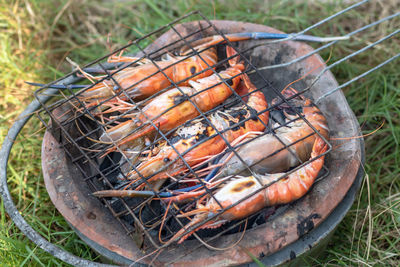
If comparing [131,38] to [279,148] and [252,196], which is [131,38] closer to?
[279,148]

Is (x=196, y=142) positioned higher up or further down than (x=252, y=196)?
higher up

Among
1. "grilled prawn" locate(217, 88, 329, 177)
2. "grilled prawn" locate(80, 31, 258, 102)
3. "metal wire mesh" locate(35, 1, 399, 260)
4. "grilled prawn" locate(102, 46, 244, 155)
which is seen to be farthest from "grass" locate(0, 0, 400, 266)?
"grilled prawn" locate(102, 46, 244, 155)

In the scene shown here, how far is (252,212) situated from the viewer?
270 cm

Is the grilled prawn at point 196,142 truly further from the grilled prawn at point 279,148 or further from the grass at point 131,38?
the grass at point 131,38

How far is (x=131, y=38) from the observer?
16.9 feet

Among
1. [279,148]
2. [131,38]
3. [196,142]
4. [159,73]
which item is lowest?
[279,148]

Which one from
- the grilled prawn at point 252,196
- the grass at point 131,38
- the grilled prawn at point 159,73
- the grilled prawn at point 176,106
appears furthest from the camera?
the grass at point 131,38

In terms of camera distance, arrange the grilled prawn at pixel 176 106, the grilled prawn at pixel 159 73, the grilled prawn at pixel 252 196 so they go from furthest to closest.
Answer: the grilled prawn at pixel 159 73 → the grilled prawn at pixel 176 106 → the grilled prawn at pixel 252 196

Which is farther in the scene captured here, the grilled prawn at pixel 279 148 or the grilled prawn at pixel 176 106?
the grilled prawn at pixel 176 106

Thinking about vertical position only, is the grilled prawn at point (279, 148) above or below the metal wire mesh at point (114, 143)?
below

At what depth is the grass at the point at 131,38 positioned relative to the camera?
135 inches

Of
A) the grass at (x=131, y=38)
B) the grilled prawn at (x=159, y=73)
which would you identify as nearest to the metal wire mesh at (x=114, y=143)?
the grilled prawn at (x=159, y=73)

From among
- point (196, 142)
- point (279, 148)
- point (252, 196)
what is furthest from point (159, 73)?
point (252, 196)

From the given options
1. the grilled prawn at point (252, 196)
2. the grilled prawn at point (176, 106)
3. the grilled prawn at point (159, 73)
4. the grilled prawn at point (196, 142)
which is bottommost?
the grilled prawn at point (252, 196)
